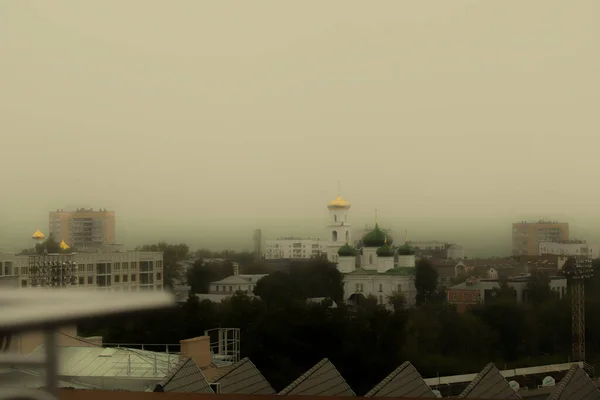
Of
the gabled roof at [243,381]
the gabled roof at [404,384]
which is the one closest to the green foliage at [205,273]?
the gabled roof at [243,381]

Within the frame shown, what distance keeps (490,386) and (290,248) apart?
7.40 meters

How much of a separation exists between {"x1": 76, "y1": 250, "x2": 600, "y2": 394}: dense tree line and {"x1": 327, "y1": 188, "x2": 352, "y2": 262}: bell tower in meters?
4.67

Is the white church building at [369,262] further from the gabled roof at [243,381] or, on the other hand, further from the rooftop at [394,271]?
the gabled roof at [243,381]

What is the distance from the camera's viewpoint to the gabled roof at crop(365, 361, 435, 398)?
3.02 metres

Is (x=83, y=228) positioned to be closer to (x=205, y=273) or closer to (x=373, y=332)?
(x=205, y=273)

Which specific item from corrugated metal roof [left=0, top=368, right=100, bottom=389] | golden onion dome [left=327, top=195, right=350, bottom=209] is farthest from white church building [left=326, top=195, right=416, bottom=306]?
corrugated metal roof [left=0, top=368, right=100, bottom=389]

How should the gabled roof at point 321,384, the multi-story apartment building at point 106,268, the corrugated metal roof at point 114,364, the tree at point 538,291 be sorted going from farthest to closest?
the tree at point 538,291
the multi-story apartment building at point 106,268
the corrugated metal roof at point 114,364
the gabled roof at point 321,384

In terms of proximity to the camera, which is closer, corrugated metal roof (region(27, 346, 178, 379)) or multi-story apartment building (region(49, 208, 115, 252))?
corrugated metal roof (region(27, 346, 178, 379))

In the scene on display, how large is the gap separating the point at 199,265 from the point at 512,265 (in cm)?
327

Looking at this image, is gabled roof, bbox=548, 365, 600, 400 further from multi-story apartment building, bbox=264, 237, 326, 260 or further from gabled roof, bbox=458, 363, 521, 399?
multi-story apartment building, bbox=264, 237, 326, 260

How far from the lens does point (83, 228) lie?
9.75m

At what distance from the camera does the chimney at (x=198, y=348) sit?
436 centimetres

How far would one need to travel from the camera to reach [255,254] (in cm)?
968

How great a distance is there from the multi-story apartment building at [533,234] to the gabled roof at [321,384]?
21.1 ft
